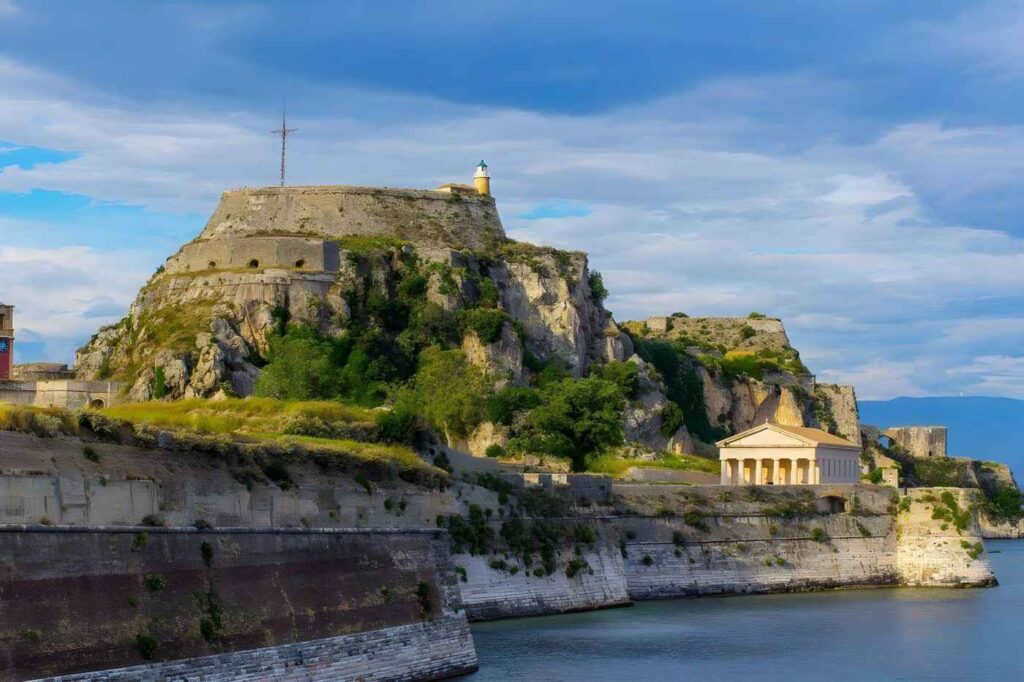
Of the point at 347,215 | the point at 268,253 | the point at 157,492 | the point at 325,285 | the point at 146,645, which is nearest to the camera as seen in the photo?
the point at 146,645

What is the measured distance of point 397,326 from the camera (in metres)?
83.5

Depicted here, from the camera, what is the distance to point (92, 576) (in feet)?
89.6

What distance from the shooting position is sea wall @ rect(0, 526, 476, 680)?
1029 inches

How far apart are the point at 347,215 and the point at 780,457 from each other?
2559cm

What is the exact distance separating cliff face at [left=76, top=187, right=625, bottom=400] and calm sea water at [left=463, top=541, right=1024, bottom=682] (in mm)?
25378

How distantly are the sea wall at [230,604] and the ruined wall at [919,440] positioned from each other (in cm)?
10160

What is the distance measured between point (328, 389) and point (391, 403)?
9.08 ft

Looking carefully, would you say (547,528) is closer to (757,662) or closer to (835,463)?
(757,662)

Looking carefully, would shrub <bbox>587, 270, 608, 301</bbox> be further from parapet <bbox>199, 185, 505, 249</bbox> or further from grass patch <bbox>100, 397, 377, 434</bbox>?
grass patch <bbox>100, 397, 377, 434</bbox>

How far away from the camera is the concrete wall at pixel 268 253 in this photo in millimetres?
82750

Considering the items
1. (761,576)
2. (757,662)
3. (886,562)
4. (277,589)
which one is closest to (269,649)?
(277,589)

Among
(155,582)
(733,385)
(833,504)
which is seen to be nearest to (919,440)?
(733,385)

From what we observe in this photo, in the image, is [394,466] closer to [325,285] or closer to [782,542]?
[782,542]

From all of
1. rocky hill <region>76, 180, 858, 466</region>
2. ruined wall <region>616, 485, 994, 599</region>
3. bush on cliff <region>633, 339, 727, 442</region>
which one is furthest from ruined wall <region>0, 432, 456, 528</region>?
bush on cliff <region>633, 339, 727, 442</region>
